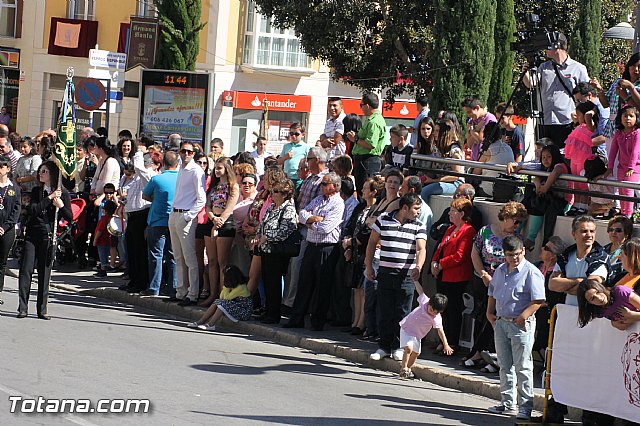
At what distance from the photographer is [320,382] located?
1161cm

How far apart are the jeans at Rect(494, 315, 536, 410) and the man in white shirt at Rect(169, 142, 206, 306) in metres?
6.06

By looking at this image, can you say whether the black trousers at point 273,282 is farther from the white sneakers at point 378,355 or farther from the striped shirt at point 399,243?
the striped shirt at point 399,243

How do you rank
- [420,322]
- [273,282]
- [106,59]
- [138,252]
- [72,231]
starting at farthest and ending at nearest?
[106,59] < [72,231] < [138,252] < [273,282] < [420,322]

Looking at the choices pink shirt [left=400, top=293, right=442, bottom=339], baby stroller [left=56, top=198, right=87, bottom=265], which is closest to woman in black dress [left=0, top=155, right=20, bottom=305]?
baby stroller [left=56, top=198, right=87, bottom=265]

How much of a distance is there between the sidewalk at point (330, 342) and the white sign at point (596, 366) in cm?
68

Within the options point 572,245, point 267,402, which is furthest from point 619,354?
point 267,402

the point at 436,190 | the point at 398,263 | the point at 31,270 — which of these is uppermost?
the point at 436,190

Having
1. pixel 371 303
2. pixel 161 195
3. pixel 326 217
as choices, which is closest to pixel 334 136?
pixel 161 195

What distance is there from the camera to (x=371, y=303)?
539 inches

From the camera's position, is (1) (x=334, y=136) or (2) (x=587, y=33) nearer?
(1) (x=334, y=136)

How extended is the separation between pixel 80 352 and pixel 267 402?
2.67 m

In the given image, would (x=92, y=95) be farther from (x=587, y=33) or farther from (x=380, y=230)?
(x=380, y=230)

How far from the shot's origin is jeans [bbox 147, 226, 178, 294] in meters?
16.4

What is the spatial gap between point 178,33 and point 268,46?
9.81m
